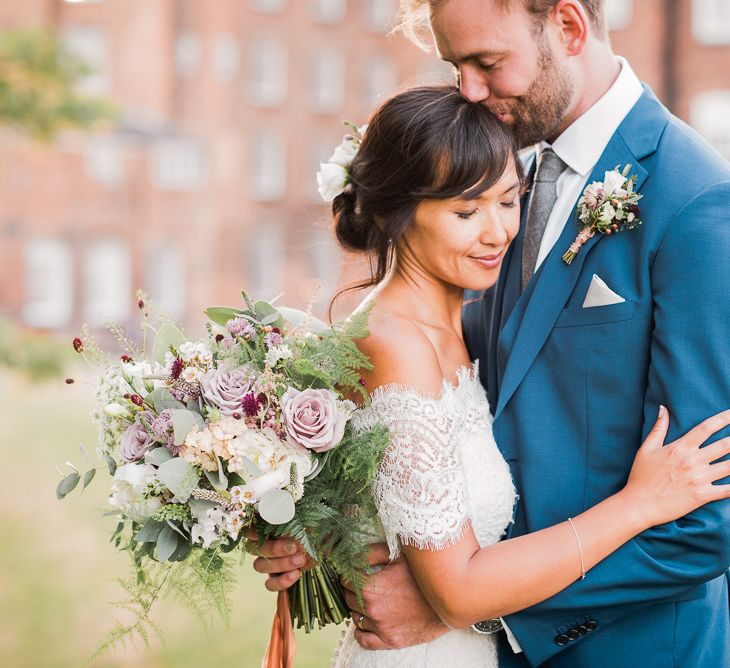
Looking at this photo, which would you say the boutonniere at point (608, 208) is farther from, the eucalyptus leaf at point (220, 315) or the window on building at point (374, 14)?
the window on building at point (374, 14)

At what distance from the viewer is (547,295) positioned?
2596 millimetres

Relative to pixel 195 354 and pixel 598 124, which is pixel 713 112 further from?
pixel 195 354

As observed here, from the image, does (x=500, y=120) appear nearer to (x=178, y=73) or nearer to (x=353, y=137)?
(x=353, y=137)

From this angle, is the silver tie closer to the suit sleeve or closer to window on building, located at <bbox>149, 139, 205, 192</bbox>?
the suit sleeve

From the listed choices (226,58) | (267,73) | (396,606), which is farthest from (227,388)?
(267,73)

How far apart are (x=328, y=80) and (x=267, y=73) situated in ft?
6.23

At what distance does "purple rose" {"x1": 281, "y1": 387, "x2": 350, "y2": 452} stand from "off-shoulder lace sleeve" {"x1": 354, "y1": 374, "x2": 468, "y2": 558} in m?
0.15

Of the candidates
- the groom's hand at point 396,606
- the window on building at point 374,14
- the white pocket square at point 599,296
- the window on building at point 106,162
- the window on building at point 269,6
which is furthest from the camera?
the window on building at point 374,14

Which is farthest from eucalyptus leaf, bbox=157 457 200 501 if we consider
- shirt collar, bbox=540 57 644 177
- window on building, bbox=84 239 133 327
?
window on building, bbox=84 239 133 327

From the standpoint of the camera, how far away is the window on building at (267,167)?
29156mm

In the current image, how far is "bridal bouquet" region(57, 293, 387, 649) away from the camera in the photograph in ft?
7.36

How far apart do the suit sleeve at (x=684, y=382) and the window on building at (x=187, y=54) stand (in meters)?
27.7

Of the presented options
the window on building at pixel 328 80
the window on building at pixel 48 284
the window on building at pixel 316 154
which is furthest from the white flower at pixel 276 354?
the window on building at pixel 328 80

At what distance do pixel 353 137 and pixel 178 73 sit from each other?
88.3ft
